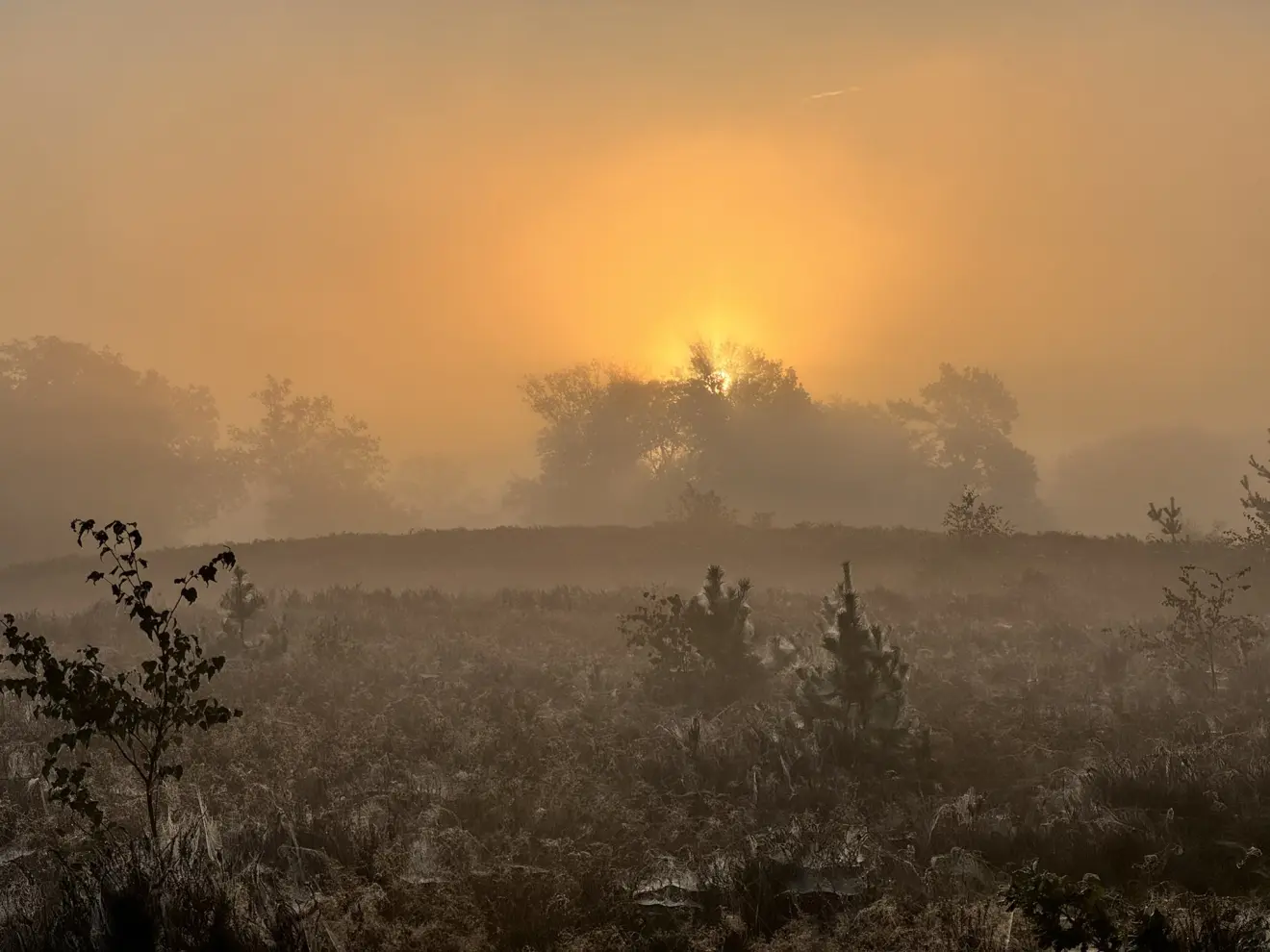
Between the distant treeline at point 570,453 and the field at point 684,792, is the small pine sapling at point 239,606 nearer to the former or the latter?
the field at point 684,792

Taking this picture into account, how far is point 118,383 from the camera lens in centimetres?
5534

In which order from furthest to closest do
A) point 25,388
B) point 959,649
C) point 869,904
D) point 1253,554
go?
point 25,388
point 1253,554
point 959,649
point 869,904

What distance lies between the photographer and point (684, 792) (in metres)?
11.8

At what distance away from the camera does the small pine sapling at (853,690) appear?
12.7m

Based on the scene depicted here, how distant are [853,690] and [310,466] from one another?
56.7m

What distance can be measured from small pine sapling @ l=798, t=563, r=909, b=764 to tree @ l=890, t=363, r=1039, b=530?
49013mm

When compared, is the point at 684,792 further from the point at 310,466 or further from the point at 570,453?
the point at 310,466

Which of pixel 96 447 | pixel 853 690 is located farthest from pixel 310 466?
pixel 853 690

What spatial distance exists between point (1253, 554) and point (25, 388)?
61514mm

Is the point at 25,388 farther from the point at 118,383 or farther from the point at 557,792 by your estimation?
the point at 557,792

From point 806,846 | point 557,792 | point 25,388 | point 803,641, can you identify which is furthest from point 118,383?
point 806,846

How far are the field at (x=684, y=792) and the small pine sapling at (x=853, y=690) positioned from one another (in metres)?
0.05

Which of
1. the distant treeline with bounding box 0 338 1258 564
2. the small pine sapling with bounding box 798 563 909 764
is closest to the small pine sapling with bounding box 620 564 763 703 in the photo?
the small pine sapling with bounding box 798 563 909 764

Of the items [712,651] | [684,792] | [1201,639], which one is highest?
→ [712,651]
